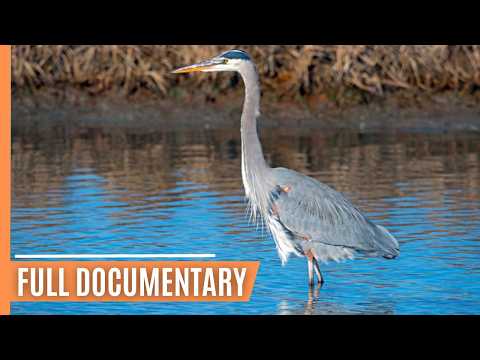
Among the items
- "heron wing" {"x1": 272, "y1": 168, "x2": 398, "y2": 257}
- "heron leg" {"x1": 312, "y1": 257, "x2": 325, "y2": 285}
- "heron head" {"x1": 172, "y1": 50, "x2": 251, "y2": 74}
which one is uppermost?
"heron head" {"x1": 172, "y1": 50, "x2": 251, "y2": 74}

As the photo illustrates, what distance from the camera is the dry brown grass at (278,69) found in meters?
19.0

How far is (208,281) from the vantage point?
28.6 feet

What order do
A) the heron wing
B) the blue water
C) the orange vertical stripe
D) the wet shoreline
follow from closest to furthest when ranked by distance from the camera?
the orange vertical stripe → the blue water → the heron wing → the wet shoreline

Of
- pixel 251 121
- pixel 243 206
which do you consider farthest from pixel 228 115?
pixel 251 121

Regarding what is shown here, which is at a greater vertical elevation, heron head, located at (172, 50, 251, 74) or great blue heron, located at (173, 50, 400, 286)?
heron head, located at (172, 50, 251, 74)

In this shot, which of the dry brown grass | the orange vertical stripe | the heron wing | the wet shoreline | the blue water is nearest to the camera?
the orange vertical stripe

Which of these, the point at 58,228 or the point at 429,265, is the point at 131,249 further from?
the point at 429,265

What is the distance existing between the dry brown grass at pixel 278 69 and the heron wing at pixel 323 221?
9425 millimetres

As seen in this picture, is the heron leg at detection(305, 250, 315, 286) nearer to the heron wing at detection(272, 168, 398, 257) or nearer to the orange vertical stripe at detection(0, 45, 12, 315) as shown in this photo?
→ the heron wing at detection(272, 168, 398, 257)

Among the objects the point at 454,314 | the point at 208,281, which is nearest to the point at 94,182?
the point at 208,281

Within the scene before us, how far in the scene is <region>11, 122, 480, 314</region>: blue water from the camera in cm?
906

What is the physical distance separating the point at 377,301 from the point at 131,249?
2.69 m

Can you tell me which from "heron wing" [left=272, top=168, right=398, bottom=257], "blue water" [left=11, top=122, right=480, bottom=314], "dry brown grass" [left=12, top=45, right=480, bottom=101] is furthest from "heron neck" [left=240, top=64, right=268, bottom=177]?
"dry brown grass" [left=12, top=45, right=480, bottom=101]

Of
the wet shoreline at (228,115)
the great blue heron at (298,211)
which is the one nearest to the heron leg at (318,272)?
the great blue heron at (298,211)
